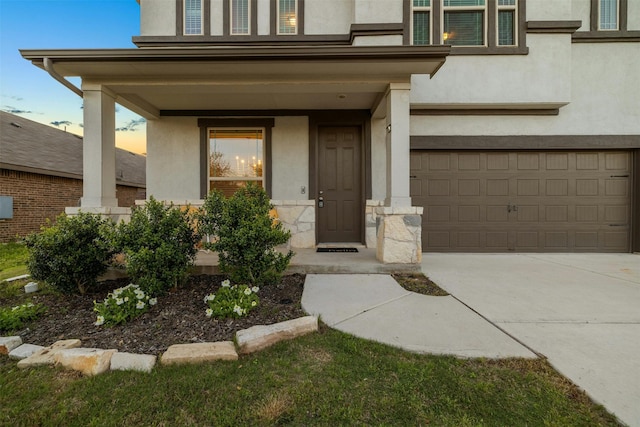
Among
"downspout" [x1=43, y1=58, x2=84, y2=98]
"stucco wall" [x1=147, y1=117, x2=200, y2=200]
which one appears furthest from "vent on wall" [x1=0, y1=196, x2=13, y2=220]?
"downspout" [x1=43, y1=58, x2=84, y2=98]

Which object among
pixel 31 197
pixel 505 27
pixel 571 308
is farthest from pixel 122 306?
pixel 31 197

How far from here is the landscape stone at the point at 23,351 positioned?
2.05 m

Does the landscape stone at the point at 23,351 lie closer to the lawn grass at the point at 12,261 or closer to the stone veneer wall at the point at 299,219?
the lawn grass at the point at 12,261

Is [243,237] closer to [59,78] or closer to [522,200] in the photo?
[59,78]

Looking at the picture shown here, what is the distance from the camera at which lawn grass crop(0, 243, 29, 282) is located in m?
4.32

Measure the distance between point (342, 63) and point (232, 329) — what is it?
3.60 m

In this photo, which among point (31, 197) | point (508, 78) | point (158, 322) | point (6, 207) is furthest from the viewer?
point (31, 197)

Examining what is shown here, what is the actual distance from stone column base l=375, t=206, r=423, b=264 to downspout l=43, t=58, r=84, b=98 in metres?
5.02

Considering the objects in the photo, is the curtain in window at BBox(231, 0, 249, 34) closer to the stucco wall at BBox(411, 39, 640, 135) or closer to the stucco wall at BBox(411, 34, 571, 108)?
the stucco wall at BBox(411, 34, 571, 108)

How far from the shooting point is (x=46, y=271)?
9.89 ft

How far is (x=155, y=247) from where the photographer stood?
2.94 meters

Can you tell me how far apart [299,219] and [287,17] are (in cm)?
432

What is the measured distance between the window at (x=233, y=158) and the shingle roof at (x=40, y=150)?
6851mm

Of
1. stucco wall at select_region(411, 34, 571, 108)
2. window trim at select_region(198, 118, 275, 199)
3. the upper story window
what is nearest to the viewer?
stucco wall at select_region(411, 34, 571, 108)
